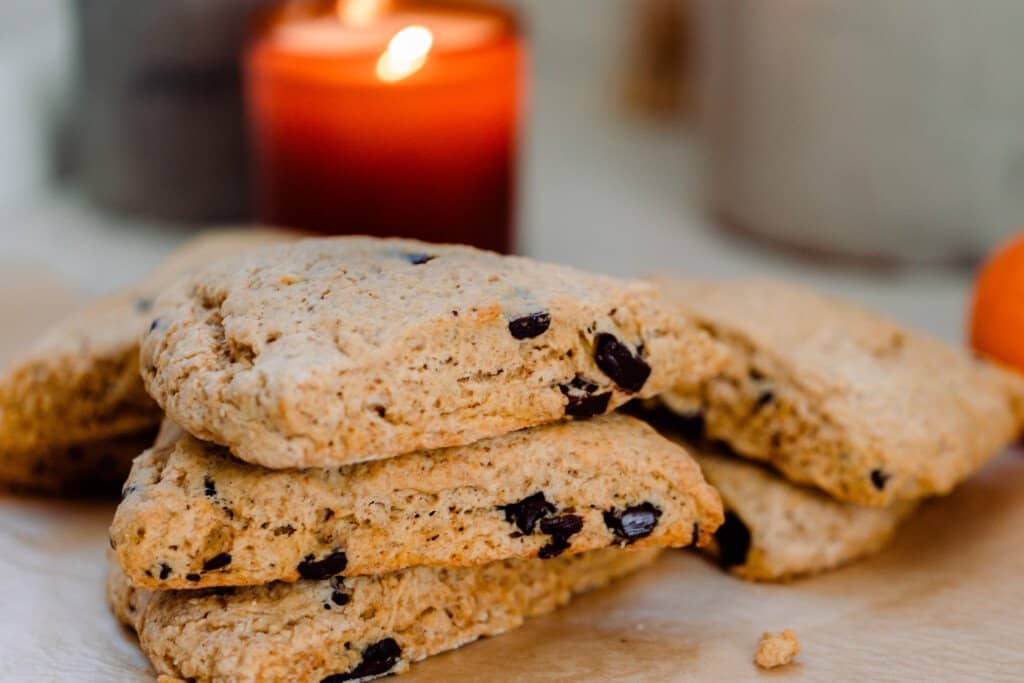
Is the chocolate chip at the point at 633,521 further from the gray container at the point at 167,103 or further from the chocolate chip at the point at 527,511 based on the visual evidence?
the gray container at the point at 167,103

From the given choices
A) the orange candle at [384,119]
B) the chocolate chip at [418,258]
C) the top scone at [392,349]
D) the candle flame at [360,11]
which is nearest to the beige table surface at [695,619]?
the top scone at [392,349]

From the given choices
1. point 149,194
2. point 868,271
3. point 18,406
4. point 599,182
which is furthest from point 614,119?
point 18,406

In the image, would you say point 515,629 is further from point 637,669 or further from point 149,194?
point 149,194

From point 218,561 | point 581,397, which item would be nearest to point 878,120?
point 581,397

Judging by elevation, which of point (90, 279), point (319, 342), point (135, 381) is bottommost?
point (90, 279)

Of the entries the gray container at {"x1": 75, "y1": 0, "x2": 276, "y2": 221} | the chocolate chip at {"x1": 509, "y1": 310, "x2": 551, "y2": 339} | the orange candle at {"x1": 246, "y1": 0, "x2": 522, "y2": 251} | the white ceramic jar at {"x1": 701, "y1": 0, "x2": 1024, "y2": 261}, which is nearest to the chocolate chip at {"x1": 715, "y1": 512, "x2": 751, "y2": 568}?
the chocolate chip at {"x1": 509, "y1": 310, "x2": 551, "y2": 339}
